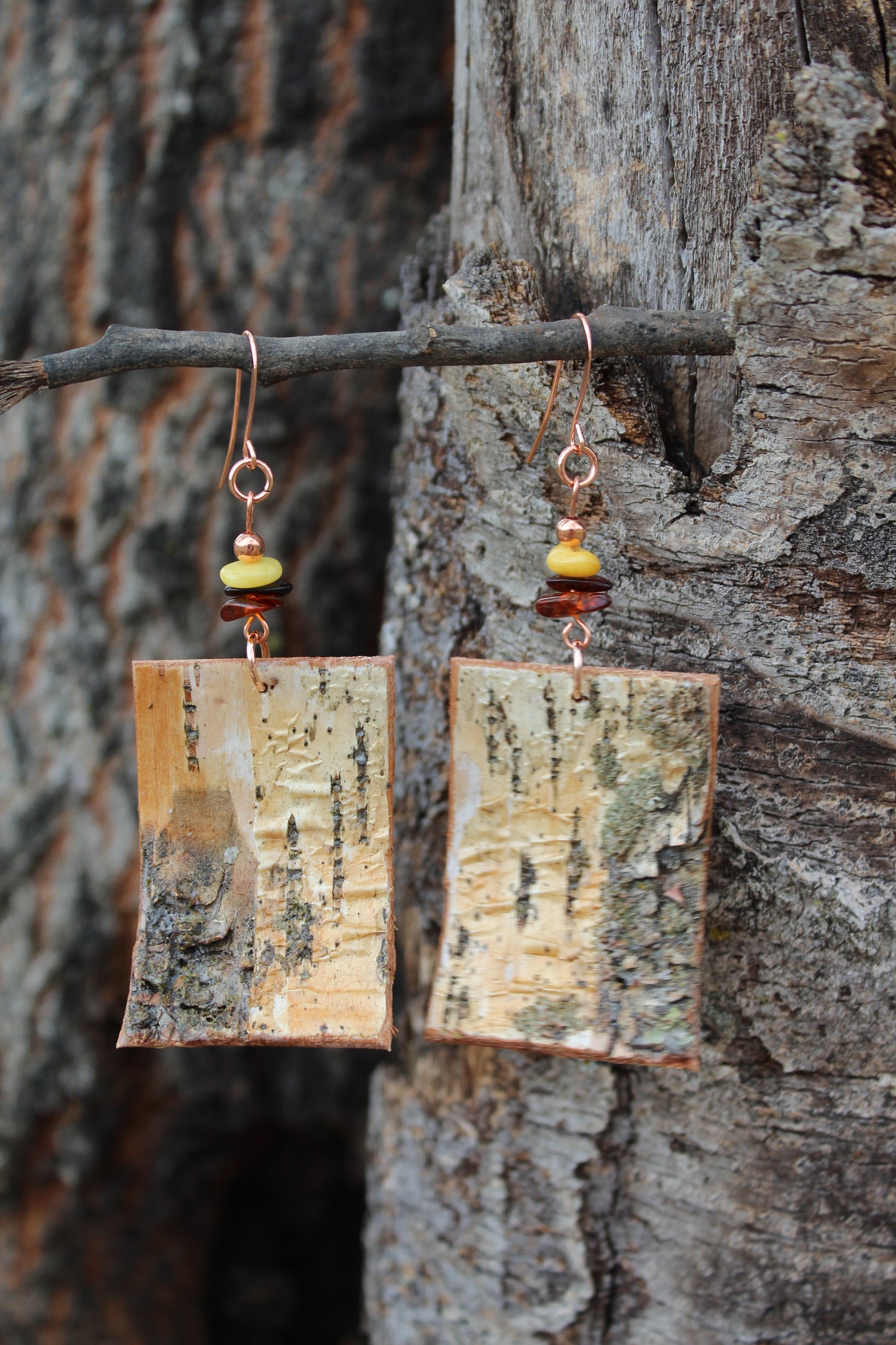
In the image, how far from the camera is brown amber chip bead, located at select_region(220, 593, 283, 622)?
0.92m

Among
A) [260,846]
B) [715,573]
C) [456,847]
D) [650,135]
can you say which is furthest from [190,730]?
[650,135]

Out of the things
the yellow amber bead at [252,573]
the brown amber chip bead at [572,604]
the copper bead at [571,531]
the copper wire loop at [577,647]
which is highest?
the copper bead at [571,531]

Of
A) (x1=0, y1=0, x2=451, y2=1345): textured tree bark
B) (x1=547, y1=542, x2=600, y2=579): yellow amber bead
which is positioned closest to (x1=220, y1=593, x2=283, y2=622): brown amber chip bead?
(x1=547, y1=542, x2=600, y2=579): yellow amber bead

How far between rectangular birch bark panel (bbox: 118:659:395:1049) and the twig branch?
0.78 feet

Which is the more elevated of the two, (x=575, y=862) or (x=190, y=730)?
(x=190, y=730)

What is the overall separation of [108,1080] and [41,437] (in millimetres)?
884

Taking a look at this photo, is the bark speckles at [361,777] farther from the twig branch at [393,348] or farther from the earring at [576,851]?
the twig branch at [393,348]

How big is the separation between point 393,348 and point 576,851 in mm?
422

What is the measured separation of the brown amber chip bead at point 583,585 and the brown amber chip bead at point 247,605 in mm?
246

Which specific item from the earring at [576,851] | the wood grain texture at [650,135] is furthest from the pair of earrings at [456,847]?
the wood grain texture at [650,135]

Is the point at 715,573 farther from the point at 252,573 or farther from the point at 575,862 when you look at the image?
the point at 252,573

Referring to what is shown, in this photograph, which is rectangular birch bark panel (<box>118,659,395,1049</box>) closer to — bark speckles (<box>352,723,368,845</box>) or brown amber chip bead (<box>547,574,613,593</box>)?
bark speckles (<box>352,723,368,845</box>)

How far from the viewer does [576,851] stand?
843 millimetres

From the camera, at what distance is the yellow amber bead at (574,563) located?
85 centimetres
